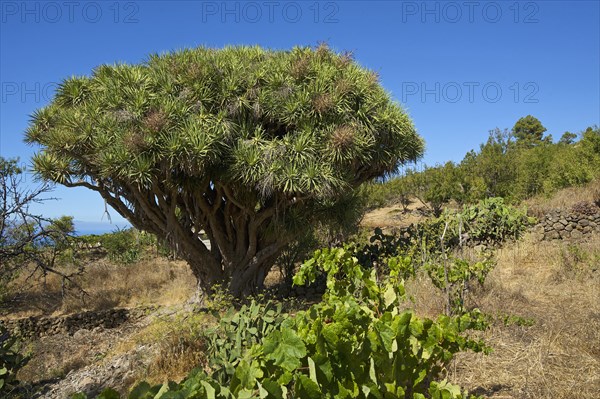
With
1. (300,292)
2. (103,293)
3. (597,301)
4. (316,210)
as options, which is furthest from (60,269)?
(597,301)

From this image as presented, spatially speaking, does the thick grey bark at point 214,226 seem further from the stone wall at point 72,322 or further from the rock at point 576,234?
the rock at point 576,234

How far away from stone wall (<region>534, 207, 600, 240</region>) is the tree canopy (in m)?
3.88

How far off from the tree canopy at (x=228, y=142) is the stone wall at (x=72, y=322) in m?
2.13

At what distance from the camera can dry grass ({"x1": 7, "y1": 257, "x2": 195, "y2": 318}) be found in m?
9.79

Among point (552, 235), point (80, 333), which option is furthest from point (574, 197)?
point (80, 333)

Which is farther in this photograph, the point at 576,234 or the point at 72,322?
the point at 576,234

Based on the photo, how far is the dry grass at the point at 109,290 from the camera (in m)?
9.79

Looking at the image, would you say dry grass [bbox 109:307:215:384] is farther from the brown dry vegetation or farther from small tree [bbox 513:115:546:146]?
small tree [bbox 513:115:546:146]

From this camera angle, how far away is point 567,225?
9.65 meters

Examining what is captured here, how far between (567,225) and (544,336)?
22.0 ft

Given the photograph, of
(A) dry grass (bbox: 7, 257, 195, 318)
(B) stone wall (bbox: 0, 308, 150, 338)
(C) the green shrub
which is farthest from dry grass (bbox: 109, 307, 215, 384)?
(C) the green shrub

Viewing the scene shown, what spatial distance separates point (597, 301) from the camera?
5.07 meters

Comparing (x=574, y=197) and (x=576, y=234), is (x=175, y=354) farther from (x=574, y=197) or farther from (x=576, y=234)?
(x=574, y=197)

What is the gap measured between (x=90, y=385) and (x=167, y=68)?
4.69 metres
